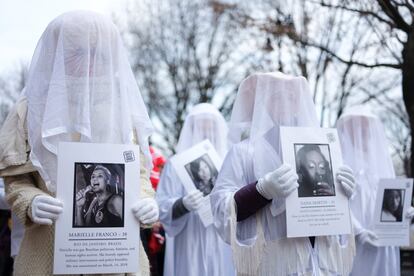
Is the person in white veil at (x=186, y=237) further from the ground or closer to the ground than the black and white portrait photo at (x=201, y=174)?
closer to the ground

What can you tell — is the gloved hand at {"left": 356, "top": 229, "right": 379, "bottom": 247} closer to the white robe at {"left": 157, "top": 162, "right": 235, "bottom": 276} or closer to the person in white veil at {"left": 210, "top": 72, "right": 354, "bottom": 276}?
the white robe at {"left": 157, "top": 162, "right": 235, "bottom": 276}

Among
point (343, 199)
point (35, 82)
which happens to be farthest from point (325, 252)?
point (35, 82)

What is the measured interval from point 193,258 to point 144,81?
1414cm

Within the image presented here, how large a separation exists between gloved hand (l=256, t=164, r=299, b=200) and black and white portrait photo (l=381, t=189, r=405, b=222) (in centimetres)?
187

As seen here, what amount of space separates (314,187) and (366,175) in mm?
2147

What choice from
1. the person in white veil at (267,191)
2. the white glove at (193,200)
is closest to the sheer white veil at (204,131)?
the white glove at (193,200)

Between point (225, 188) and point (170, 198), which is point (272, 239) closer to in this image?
point (225, 188)

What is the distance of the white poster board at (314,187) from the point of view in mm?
3002

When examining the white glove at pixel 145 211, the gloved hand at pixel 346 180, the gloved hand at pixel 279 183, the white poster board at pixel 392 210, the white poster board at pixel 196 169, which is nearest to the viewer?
the white glove at pixel 145 211

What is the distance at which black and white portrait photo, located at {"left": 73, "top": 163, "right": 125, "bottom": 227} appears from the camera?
246 cm

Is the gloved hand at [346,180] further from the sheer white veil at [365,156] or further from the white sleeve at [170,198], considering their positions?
the white sleeve at [170,198]

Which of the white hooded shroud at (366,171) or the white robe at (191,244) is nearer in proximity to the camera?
the white hooded shroud at (366,171)

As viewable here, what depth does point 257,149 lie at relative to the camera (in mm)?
A: 3250

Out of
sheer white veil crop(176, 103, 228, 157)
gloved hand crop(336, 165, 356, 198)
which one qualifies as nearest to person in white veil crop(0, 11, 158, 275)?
gloved hand crop(336, 165, 356, 198)
